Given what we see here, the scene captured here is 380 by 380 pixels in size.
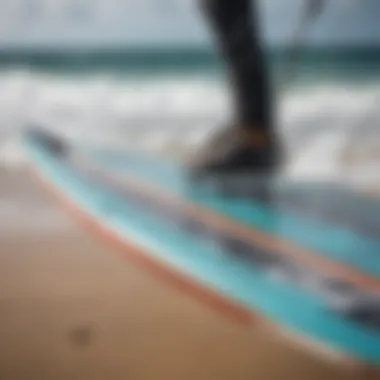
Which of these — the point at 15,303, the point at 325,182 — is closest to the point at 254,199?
the point at 325,182

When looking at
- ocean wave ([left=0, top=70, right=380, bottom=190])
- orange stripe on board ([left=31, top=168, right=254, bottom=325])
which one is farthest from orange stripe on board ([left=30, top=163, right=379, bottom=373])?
ocean wave ([left=0, top=70, right=380, bottom=190])

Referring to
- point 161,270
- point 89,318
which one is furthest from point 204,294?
point 89,318

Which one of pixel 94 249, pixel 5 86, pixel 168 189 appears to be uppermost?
pixel 5 86

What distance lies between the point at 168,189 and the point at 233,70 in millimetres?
236

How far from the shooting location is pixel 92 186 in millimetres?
1254

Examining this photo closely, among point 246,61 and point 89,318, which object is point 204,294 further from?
Result: point 246,61

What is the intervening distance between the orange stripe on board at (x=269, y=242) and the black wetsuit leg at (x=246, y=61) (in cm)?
17

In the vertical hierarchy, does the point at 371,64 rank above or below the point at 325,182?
above

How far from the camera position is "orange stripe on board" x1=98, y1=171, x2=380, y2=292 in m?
1.15

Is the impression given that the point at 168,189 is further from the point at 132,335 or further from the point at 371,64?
the point at 371,64

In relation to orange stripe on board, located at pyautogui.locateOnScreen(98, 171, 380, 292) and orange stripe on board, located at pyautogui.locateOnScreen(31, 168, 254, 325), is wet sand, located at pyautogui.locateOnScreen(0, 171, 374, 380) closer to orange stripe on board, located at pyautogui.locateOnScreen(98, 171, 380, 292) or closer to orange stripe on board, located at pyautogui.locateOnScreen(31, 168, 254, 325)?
orange stripe on board, located at pyautogui.locateOnScreen(31, 168, 254, 325)

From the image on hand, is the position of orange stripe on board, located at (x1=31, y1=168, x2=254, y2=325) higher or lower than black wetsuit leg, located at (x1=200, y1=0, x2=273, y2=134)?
lower

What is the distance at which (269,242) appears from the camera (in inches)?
47.3

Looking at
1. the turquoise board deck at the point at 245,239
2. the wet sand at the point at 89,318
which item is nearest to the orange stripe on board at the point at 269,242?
the turquoise board deck at the point at 245,239
